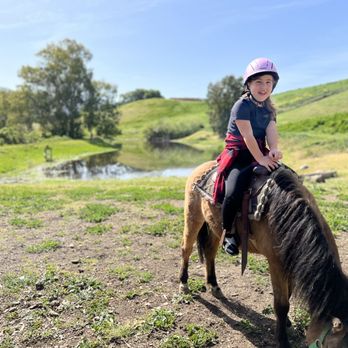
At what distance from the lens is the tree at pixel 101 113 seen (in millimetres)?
60031

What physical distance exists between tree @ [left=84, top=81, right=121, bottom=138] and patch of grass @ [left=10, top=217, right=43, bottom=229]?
2073 inches

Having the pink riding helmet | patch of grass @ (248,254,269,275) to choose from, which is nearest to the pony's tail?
patch of grass @ (248,254,269,275)

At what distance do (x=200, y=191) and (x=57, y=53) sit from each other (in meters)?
58.3

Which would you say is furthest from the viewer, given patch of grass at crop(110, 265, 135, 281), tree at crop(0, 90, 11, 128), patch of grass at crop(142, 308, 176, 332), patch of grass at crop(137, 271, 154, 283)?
tree at crop(0, 90, 11, 128)

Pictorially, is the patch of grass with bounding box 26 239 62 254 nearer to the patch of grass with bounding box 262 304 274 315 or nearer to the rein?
the patch of grass with bounding box 262 304 274 315

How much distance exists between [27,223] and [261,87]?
705 centimetres

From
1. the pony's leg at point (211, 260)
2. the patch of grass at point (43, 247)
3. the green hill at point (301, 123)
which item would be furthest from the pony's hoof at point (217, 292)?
the green hill at point (301, 123)

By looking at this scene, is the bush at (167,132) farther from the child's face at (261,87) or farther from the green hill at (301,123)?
the child's face at (261,87)

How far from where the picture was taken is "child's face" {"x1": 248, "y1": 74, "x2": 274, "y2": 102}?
377 cm

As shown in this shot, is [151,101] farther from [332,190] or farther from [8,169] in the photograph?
[332,190]

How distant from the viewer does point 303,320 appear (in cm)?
428

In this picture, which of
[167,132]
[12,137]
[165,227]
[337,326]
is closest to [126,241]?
[165,227]

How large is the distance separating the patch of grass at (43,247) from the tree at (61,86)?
5422 cm

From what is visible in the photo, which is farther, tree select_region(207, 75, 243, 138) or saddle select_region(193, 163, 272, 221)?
tree select_region(207, 75, 243, 138)
